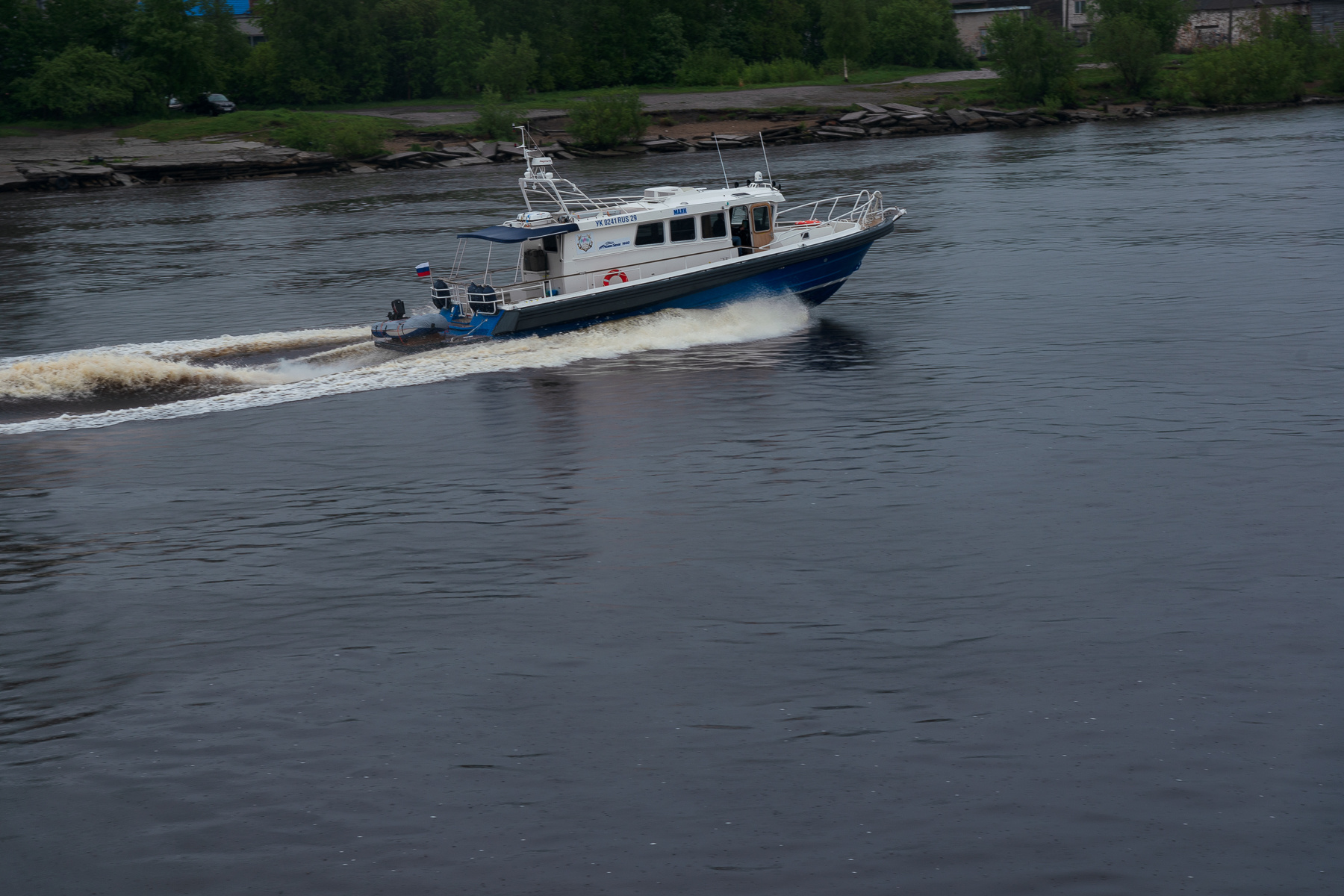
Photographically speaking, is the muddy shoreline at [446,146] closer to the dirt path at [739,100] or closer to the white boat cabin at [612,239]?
the dirt path at [739,100]

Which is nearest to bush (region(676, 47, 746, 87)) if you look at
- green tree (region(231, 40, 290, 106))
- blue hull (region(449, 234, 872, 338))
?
green tree (region(231, 40, 290, 106))

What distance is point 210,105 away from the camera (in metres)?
90.4

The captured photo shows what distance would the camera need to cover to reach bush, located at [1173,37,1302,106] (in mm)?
77812

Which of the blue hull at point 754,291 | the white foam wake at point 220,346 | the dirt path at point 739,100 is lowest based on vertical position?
the white foam wake at point 220,346

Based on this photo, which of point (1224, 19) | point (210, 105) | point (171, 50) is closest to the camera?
point (171, 50)

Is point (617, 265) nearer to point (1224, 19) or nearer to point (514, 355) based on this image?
point (514, 355)

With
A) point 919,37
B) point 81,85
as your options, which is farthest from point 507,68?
point 919,37

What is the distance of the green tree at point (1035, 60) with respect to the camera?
270 ft

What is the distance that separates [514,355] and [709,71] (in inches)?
3170

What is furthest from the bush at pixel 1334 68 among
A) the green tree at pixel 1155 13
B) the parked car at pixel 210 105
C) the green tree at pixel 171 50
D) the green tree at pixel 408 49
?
the green tree at pixel 171 50

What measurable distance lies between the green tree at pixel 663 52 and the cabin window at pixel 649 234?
265 ft

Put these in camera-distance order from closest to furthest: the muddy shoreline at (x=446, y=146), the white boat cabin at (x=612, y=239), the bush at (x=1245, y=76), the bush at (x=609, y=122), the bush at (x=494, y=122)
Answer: the white boat cabin at (x=612, y=239), the muddy shoreline at (x=446, y=146), the bush at (x=1245, y=76), the bush at (x=609, y=122), the bush at (x=494, y=122)

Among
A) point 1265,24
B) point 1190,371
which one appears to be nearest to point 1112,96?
point 1265,24

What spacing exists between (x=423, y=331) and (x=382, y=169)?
57418 millimetres
